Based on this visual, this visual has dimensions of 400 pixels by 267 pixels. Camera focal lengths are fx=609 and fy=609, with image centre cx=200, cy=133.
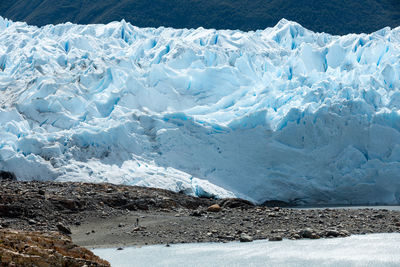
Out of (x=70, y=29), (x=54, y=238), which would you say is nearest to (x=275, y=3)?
(x=70, y=29)

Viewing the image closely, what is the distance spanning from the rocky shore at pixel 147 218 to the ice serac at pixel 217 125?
7.38 feet

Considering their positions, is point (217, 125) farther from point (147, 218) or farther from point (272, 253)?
point (272, 253)

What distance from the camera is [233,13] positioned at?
4525 centimetres

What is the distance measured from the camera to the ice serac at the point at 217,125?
1524cm

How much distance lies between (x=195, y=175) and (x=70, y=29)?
38.7ft

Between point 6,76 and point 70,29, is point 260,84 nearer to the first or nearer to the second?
point 6,76

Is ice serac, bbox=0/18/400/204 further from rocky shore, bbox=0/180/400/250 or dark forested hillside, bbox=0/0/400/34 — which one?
dark forested hillside, bbox=0/0/400/34

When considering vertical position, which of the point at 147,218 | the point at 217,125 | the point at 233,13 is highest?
the point at 233,13

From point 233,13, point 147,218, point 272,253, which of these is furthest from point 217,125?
point 233,13

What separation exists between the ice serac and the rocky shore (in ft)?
7.38

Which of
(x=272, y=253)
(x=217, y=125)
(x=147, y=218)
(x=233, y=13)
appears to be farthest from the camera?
(x=233, y=13)

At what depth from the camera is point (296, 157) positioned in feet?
51.8

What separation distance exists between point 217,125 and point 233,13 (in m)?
30.3

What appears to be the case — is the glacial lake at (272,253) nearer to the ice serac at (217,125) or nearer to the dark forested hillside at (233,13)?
the ice serac at (217,125)
